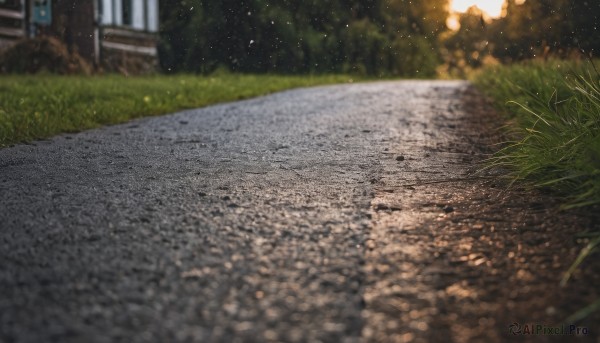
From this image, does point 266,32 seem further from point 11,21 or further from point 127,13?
point 11,21

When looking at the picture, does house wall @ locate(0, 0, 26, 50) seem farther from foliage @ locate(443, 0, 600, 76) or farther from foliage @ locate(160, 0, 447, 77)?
foliage @ locate(443, 0, 600, 76)

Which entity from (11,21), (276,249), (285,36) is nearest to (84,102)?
(276,249)

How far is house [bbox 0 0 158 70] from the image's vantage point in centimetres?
1405

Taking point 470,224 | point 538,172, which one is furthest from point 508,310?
point 538,172

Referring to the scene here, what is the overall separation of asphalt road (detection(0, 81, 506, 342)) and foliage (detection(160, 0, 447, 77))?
1316cm

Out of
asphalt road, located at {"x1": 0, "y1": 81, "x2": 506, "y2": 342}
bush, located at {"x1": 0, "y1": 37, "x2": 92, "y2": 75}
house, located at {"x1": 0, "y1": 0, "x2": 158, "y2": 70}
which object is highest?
house, located at {"x1": 0, "y1": 0, "x2": 158, "y2": 70}

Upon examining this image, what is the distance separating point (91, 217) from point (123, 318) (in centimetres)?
113

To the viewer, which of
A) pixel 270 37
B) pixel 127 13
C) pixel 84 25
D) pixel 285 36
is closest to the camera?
pixel 84 25

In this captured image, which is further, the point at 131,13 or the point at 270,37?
the point at 270,37

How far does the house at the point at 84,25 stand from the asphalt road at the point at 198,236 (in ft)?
32.7

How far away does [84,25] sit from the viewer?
48.7ft

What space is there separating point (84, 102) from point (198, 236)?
5.86 metres

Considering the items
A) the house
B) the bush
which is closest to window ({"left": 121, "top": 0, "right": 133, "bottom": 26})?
the house

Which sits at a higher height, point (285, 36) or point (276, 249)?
point (285, 36)
